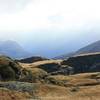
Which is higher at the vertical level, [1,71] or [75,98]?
[1,71]

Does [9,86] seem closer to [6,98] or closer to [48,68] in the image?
[6,98]

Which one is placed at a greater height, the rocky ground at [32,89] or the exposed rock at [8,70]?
the exposed rock at [8,70]

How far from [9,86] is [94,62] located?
144m

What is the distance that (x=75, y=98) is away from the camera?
5397 centimetres

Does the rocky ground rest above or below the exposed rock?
below

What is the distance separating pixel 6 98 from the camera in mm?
46219

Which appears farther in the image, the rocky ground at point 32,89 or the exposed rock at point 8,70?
the exposed rock at point 8,70

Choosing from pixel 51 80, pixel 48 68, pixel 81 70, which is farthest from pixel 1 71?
pixel 81 70

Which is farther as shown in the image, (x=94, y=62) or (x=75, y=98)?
(x=94, y=62)

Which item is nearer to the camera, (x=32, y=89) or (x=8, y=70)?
(x=32, y=89)

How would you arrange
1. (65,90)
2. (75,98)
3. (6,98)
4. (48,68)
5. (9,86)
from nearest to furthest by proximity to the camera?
(6,98)
(75,98)
(9,86)
(65,90)
(48,68)

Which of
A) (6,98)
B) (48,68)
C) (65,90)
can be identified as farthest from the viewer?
(48,68)

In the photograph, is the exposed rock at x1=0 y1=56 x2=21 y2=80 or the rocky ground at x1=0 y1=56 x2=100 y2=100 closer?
the rocky ground at x1=0 y1=56 x2=100 y2=100

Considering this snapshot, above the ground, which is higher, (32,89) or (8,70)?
(8,70)
